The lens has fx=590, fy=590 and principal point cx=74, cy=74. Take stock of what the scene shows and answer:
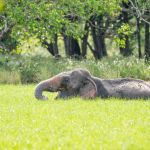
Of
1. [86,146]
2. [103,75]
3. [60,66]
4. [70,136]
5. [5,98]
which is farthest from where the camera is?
[60,66]

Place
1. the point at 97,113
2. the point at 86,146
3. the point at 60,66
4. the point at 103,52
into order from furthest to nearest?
the point at 103,52 → the point at 60,66 → the point at 97,113 → the point at 86,146

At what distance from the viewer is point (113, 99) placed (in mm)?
16188

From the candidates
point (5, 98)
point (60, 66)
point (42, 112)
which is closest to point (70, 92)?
point (5, 98)

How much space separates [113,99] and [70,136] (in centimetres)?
644

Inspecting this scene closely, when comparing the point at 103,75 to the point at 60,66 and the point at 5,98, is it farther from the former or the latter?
the point at 5,98

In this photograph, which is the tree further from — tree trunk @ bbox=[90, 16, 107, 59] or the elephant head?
tree trunk @ bbox=[90, 16, 107, 59]

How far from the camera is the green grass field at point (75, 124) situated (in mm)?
9211

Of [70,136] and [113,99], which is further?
[113,99]

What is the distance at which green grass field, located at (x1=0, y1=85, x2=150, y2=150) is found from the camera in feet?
30.2

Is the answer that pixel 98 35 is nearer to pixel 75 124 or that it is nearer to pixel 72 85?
pixel 72 85

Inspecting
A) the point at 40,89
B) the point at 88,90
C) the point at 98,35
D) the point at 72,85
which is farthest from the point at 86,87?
the point at 98,35

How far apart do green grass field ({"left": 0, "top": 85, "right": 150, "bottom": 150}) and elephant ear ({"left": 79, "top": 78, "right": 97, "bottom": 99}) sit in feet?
1.88

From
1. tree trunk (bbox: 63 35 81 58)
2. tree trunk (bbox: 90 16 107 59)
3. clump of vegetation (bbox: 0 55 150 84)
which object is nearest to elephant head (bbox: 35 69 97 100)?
clump of vegetation (bbox: 0 55 150 84)

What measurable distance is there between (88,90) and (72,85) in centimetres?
52
